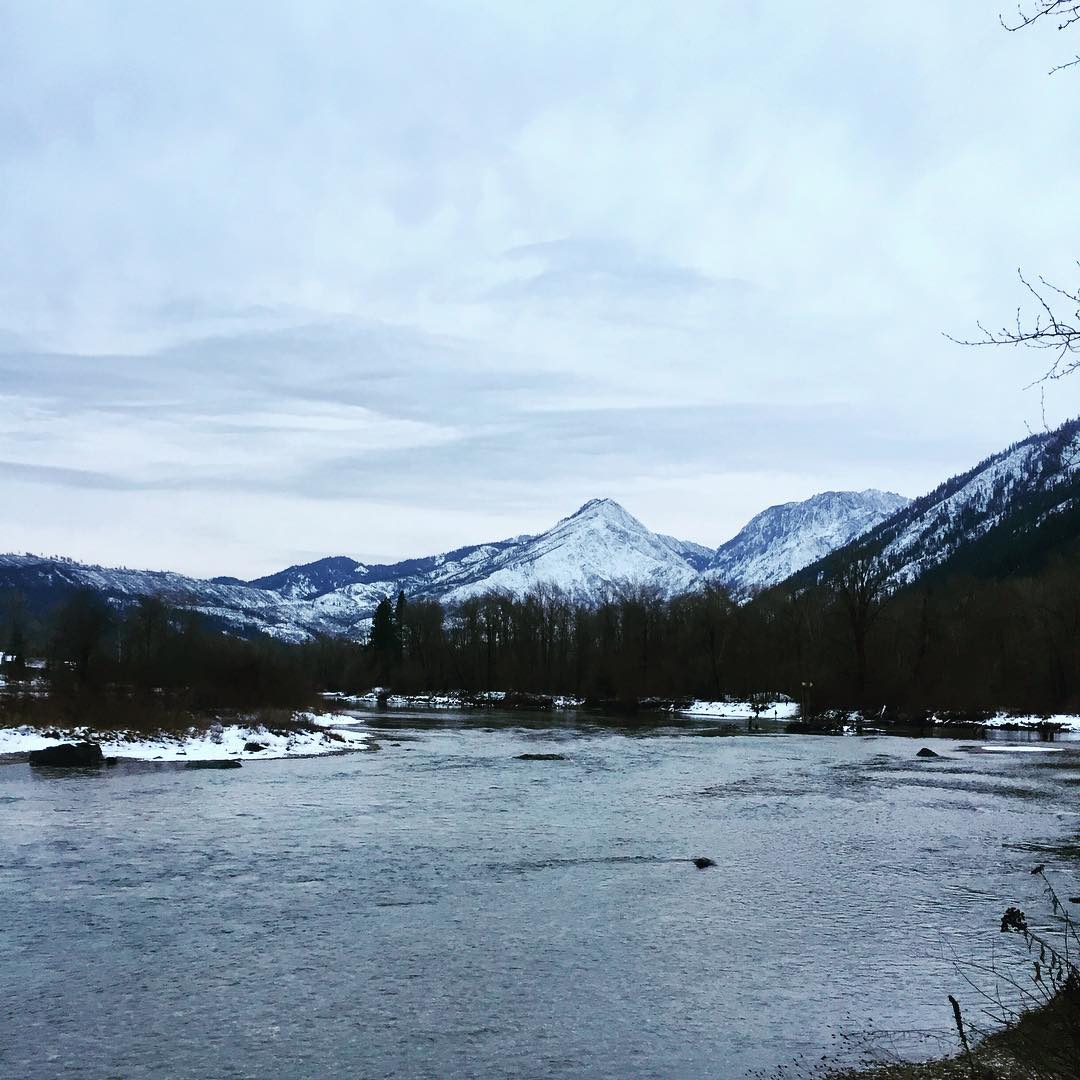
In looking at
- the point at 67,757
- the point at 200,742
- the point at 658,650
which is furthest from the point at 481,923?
the point at 658,650

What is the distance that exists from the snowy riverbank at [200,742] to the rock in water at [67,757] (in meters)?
1.77

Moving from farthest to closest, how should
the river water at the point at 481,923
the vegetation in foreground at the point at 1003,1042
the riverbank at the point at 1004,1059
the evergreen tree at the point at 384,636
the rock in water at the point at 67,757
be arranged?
the evergreen tree at the point at 384,636 → the rock in water at the point at 67,757 → the river water at the point at 481,923 → the riverbank at the point at 1004,1059 → the vegetation in foreground at the point at 1003,1042

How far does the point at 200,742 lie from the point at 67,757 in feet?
24.5

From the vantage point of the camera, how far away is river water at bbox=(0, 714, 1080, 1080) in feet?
31.7

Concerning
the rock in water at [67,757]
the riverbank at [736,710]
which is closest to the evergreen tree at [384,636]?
the riverbank at [736,710]

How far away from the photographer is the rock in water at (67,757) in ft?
108

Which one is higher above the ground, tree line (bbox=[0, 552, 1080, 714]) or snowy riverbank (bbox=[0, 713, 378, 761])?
tree line (bbox=[0, 552, 1080, 714])

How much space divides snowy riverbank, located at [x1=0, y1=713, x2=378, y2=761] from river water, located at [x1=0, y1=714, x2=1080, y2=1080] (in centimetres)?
784

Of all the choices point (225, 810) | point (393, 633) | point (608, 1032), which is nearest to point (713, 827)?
point (225, 810)

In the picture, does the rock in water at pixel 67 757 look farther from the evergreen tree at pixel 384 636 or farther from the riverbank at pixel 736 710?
the evergreen tree at pixel 384 636

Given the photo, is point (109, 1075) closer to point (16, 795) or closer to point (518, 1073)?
→ point (518, 1073)

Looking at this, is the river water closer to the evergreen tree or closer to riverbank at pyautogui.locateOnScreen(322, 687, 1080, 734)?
riverbank at pyautogui.locateOnScreen(322, 687, 1080, 734)

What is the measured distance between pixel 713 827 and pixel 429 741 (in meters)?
29.8

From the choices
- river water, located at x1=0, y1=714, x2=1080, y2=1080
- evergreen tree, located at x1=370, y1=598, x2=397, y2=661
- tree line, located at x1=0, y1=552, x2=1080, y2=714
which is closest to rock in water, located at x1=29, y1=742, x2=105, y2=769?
river water, located at x1=0, y1=714, x2=1080, y2=1080
